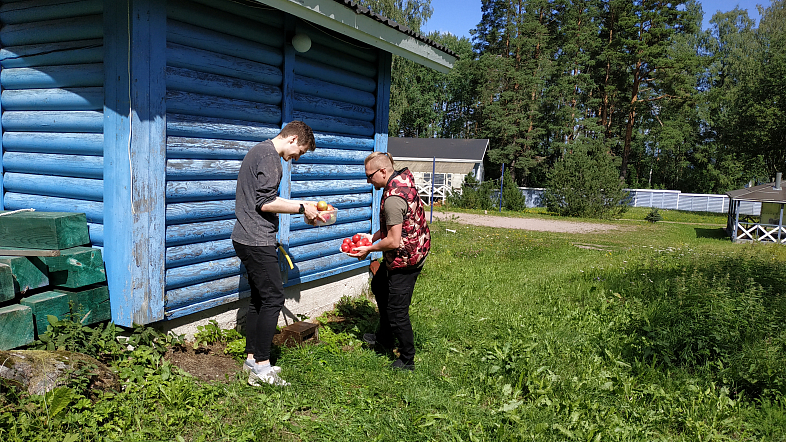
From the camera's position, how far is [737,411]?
3789 mm

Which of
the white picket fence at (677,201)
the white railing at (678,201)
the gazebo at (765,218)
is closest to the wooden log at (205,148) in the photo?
the gazebo at (765,218)

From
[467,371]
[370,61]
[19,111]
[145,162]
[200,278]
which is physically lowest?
[467,371]

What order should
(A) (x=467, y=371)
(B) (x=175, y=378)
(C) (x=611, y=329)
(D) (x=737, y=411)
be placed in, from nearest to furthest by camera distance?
(B) (x=175, y=378) < (D) (x=737, y=411) < (A) (x=467, y=371) < (C) (x=611, y=329)

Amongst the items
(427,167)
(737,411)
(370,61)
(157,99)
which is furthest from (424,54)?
(427,167)

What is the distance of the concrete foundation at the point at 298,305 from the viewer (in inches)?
169

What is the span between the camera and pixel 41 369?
284 centimetres

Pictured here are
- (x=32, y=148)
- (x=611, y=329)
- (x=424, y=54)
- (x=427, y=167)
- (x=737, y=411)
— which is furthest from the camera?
(x=427, y=167)

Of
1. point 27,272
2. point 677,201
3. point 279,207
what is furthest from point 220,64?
point 677,201

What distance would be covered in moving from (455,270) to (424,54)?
152 inches

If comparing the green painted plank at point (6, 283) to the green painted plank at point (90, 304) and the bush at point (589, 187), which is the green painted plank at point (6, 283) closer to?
the green painted plank at point (90, 304)

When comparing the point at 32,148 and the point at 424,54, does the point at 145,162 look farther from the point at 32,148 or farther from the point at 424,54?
the point at 424,54

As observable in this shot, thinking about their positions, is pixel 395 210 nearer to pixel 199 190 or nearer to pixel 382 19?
pixel 199 190

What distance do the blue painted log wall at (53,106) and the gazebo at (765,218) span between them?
63.5 feet

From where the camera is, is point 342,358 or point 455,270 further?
point 455,270
